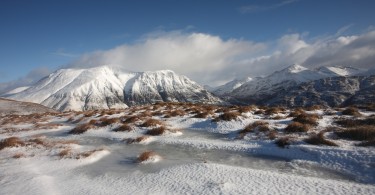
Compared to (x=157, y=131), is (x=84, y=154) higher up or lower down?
lower down

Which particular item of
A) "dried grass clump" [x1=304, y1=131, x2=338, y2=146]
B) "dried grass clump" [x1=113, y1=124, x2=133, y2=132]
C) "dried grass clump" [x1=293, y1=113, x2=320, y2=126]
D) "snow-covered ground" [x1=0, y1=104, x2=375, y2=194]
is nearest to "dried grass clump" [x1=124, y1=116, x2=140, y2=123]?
"dried grass clump" [x1=113, y1=124, x2=133, y2=132]

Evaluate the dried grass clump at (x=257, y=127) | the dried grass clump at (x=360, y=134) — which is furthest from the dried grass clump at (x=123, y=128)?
the dried grass clump at (x=360, y=134)

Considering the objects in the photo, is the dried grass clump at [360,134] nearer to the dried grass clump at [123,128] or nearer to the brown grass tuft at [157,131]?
the brown grass tuft at [157,131]

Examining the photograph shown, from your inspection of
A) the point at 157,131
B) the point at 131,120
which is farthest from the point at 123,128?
the point at 157,131

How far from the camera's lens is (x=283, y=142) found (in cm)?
1752

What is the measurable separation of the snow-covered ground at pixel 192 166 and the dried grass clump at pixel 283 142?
38cm

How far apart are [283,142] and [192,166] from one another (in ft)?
21.6

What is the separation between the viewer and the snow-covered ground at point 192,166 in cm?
1145

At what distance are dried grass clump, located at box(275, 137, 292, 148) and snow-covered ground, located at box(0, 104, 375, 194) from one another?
1.23 ft

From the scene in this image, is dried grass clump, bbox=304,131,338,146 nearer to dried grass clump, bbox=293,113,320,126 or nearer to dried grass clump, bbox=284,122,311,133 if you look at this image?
dried grass clump, bbox=284,122,311,133

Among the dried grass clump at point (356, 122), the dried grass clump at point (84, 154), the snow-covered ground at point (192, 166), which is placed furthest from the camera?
the dried grass clump at point (356, 122)

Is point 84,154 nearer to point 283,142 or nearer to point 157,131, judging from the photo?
point 157,131

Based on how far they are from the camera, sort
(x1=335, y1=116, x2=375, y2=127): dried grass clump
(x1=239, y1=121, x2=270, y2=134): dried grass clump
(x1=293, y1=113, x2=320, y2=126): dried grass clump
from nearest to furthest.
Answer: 1. (x1=335, y1=116, x2=375, y2=127): dried grass clump
2. (x1=239, y1=121, x2=270, y2=134): dried grass clump
3. (x1=293, y1=113, x2=320, y2=126): dried grass clump

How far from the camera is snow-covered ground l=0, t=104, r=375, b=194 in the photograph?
11445 mm
